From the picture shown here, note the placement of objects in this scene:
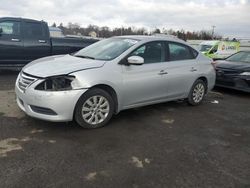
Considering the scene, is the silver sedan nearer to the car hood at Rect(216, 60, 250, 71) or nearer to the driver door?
the driver door

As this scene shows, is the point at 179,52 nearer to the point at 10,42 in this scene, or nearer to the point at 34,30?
the point at 34,30

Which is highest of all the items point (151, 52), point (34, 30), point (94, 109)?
point (34, 30)

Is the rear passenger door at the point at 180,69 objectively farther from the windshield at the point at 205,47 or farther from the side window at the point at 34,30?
the windshield at the point at 205,47

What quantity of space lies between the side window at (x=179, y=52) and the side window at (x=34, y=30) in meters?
5.45

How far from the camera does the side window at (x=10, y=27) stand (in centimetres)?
925

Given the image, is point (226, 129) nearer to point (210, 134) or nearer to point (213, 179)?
point (210, 134)

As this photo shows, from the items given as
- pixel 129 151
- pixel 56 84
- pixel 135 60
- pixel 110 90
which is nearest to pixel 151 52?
pixel 135 60

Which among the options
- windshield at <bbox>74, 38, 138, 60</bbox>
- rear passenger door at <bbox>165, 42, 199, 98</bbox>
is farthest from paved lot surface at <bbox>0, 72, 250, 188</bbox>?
windshield at <bbox>74, 38, 138, 60</bbox>

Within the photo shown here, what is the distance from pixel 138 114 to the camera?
5.81 meters

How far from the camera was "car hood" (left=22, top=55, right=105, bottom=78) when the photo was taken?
14.7ft

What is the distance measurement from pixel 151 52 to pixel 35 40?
17.8 ft

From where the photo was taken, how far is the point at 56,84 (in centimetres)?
443

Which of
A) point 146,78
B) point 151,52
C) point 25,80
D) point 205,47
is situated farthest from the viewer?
point 205,47

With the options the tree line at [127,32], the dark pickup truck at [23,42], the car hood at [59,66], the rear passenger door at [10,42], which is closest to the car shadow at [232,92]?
the car hood at [59,66]
